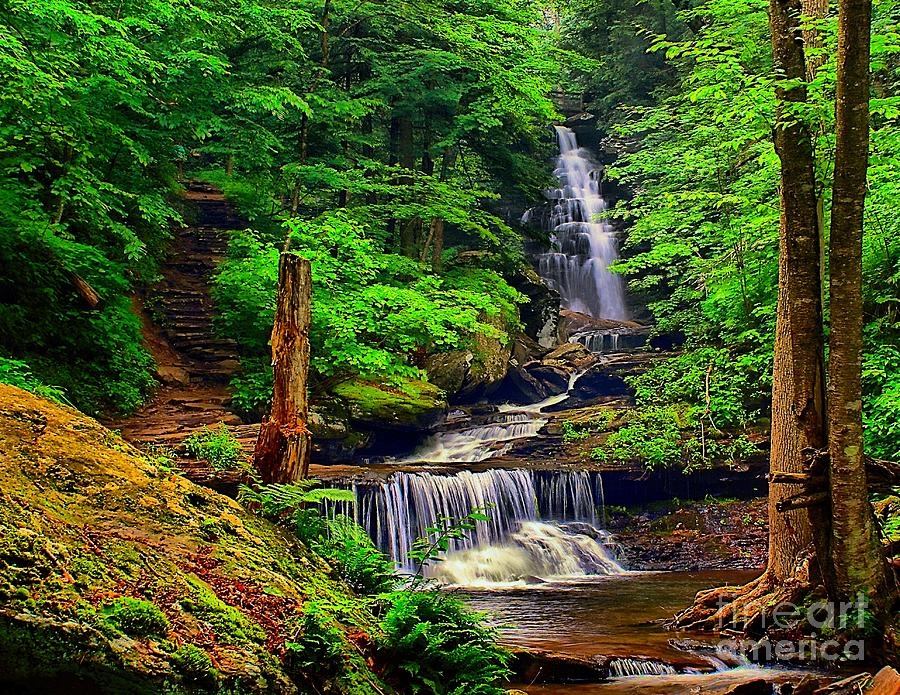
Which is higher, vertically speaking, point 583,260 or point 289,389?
point 583,260

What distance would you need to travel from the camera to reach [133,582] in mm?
2830

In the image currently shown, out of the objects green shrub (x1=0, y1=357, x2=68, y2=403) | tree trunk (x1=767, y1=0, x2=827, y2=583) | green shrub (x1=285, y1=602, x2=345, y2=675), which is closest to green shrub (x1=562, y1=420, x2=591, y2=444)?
tree trunk (x1=767, y1=0, x2=827, y2=583)

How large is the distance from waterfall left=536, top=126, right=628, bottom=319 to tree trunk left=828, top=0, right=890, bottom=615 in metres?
21.1

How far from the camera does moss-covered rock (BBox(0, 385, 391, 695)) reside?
7.47 ft

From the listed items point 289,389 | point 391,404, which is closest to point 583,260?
point 391,404

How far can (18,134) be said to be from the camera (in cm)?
909

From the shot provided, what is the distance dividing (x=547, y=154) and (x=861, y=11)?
26.2 meters

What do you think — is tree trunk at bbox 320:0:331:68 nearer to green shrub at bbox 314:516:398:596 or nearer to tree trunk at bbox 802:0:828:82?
tree trunk at bbox 802:0:828:82

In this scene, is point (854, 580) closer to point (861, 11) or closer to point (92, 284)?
point (861, 11)

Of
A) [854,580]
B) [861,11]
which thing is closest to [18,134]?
[861,11]

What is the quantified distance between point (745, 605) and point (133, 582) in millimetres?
5988

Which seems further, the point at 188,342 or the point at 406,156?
the point at 406,156

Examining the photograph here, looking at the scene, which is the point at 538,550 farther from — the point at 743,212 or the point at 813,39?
the point at 813,39

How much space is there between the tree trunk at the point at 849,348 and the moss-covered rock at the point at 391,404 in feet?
31.4
